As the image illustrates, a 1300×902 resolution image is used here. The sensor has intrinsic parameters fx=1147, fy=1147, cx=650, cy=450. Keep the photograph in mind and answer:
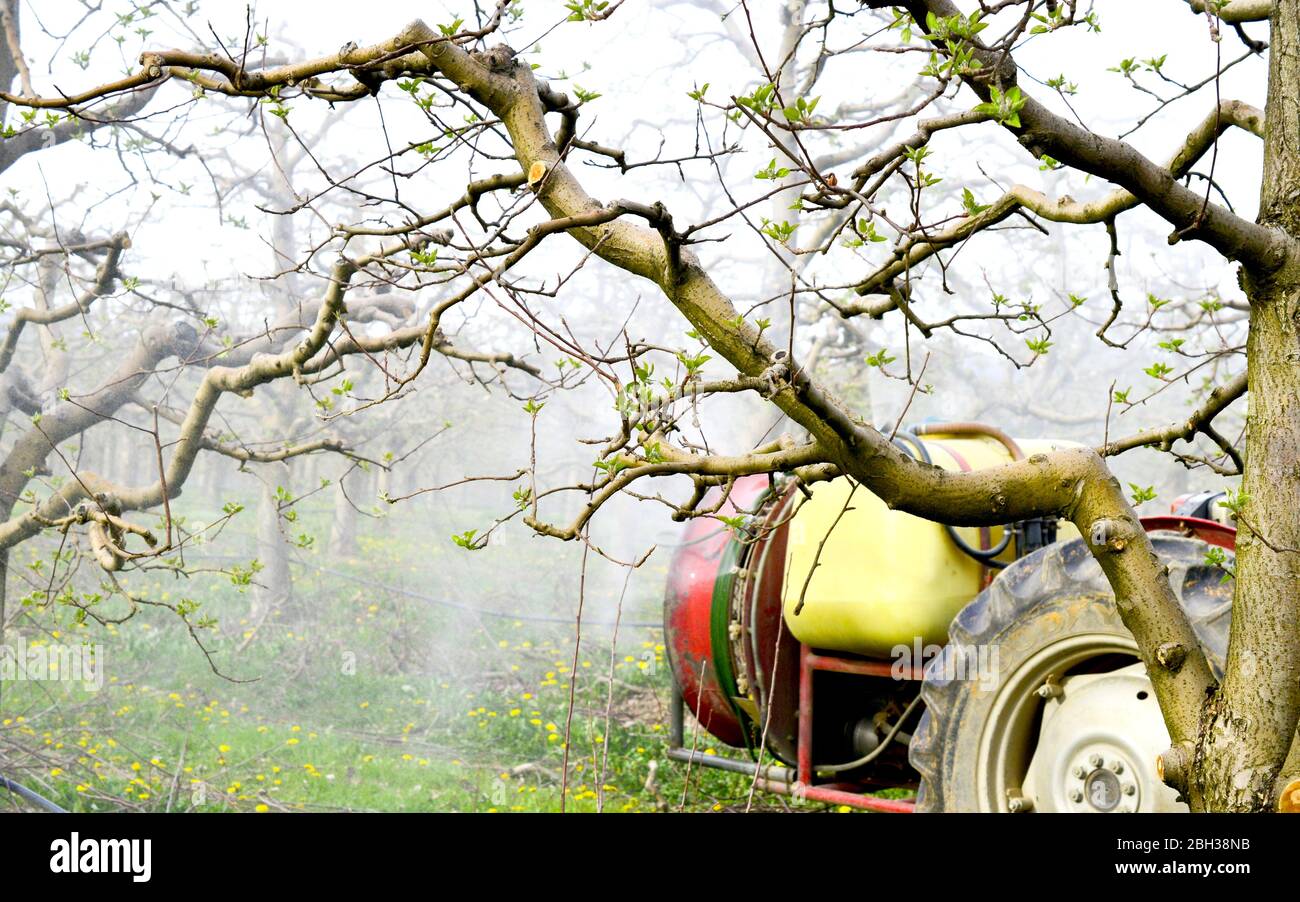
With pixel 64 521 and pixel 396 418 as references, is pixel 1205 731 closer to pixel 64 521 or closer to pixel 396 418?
pixel 64 521

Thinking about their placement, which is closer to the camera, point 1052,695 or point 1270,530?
point 1270,530

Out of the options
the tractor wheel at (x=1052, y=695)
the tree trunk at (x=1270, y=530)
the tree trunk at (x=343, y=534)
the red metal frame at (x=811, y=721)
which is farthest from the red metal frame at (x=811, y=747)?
the tree trunk at (x=343, y=534)

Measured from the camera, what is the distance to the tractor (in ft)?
10.9

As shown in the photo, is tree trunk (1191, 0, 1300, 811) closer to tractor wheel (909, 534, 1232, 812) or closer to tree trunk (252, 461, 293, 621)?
tractor wheel (909, 534, 1232, 812)

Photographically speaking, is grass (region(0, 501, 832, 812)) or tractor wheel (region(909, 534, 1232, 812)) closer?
tractor wheel (region(909, 534, 1232, 812))

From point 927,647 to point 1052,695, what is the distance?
64cm

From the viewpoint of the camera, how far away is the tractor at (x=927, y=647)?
333 cm

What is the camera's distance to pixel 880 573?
4.19 metres

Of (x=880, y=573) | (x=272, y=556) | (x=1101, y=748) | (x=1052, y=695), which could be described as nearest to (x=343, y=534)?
(x=272, y=556)

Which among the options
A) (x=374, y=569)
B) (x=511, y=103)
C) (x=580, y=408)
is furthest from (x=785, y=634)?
(x=580, y=408)

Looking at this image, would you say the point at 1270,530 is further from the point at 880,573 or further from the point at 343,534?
the point at 343,534

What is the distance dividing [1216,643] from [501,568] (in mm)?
14541

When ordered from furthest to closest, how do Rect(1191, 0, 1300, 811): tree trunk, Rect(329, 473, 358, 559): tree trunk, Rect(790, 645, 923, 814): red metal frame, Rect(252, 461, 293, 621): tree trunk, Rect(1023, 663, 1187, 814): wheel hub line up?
Rect(329, 473, 358, 559): tree trunk, Rect(252, 461, 293, 621): tree trunk, Rect(790, 645, 923, 814): red metal frame, Rect(1023, 663, 1187, 814): wheel hub, Rect(1191, 0, 1300, 811): tree trunk

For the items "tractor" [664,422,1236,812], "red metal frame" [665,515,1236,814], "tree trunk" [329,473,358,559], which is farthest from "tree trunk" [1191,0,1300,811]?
"tree trunk" [329,473,358,559]
